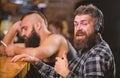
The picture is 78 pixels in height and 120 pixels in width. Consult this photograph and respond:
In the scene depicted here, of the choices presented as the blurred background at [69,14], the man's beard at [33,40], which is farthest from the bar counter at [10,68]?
the blurred background at [69,14]

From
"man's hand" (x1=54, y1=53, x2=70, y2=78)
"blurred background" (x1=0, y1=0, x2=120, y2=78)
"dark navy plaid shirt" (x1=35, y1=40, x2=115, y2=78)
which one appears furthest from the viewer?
"blurred background" (x1=0, y1=0, x2=120, y2=78)

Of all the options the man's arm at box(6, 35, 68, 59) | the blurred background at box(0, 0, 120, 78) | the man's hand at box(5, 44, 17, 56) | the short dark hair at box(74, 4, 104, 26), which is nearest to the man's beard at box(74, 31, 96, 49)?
the short dark hair at box(74, 4, 104, 26)

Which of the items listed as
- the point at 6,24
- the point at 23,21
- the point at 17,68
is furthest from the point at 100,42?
the point at 6,24

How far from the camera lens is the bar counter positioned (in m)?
2.29

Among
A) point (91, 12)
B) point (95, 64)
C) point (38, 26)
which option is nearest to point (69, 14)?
point (38, 26)

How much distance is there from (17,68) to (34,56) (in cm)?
49

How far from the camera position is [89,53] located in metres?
2.37

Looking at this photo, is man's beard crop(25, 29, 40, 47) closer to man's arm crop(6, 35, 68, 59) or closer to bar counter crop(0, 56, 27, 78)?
man's arm crop(6, 35, 68, 59)

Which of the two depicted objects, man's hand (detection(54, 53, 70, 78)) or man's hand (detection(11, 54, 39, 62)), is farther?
man's hand (detection(11, 54, 39, 62))

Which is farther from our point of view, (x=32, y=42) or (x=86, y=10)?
(x=32, y=42)

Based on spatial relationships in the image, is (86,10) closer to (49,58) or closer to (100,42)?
(100,42)

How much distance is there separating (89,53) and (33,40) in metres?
0.97

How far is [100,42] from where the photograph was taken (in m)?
2.51

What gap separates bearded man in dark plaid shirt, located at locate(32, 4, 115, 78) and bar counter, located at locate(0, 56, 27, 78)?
0.25m
